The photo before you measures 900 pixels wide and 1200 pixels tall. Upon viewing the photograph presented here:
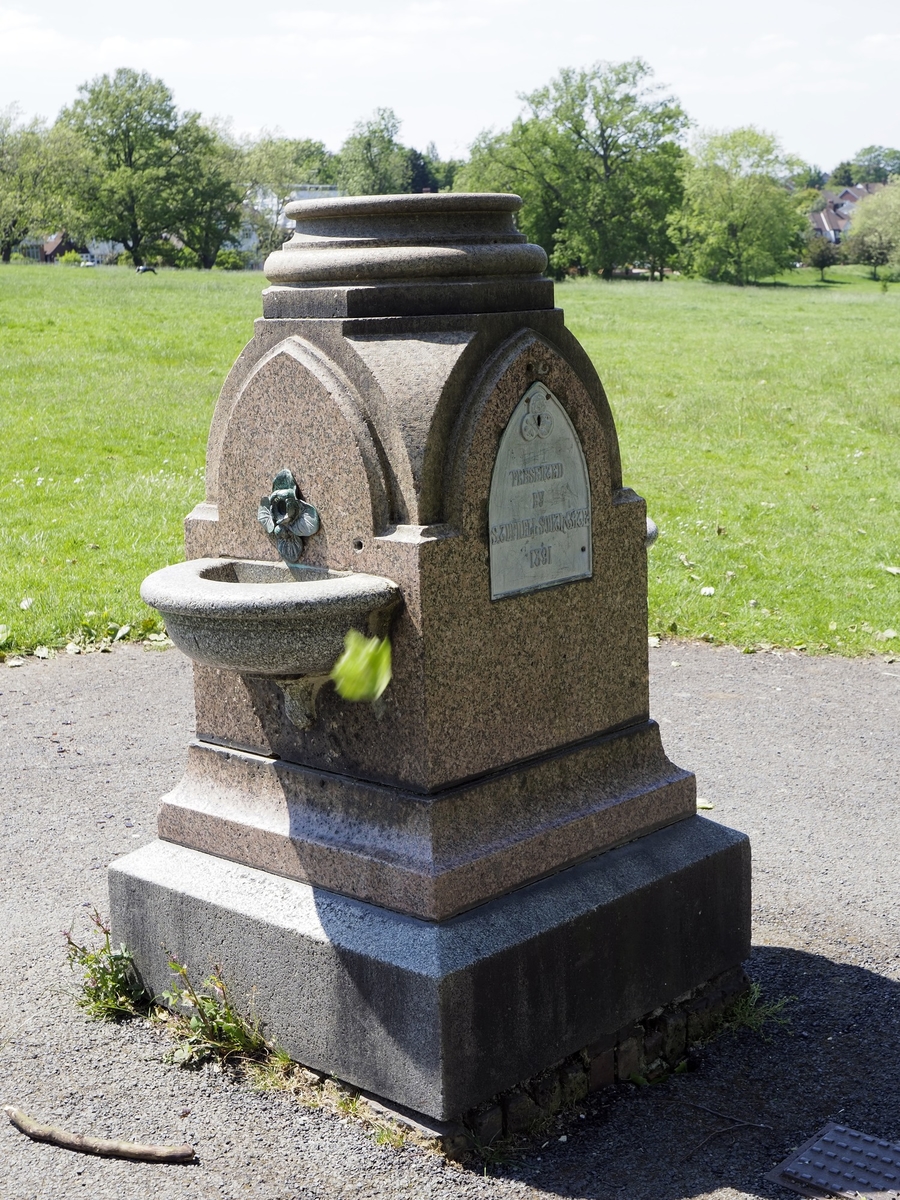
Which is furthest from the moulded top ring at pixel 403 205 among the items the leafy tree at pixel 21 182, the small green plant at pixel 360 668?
the leafy tree at pixel 21 182

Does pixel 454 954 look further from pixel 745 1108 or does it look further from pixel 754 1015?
pixel 754 1015

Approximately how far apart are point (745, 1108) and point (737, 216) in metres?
72.4

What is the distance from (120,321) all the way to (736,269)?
54.4m

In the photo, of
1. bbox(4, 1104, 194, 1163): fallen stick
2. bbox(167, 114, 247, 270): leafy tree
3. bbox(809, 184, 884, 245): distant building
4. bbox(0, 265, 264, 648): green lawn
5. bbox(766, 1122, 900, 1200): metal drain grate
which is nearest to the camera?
bbox(766, 1122, 900, 1200): metal drain grate

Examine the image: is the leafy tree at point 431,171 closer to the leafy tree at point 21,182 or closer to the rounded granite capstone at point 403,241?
the leafy tree at point 21,182

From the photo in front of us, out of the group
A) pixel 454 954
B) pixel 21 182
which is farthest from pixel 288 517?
pixel 21 182

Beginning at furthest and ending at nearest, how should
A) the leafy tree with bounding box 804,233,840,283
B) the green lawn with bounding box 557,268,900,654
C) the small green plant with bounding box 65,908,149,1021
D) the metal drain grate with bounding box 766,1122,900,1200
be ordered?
the leafy tree with bounding box 804,233,840,283 < the green lawn with bounding box 557,268,900,654 < the small green plant with bounding box 65,908,149,1021 < the metal drain grate with bounding box 766,1122,900,1200

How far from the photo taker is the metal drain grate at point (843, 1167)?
10.5 feet

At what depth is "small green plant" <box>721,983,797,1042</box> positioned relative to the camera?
13.3 feet

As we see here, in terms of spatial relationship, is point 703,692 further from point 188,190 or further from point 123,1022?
point 188,190

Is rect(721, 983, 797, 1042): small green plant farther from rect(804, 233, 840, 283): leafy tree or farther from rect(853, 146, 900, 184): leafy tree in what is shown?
rect(853, 146, 900, 184): leafy tree

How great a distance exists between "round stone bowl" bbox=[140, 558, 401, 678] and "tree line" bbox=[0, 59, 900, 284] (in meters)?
65.9

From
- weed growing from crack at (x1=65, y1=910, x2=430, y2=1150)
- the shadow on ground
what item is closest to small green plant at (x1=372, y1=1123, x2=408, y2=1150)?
weed growing from crack at (x1=65, y1=910, x2=430, y2=1150)

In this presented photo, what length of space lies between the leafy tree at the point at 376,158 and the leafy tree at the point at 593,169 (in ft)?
58.8
